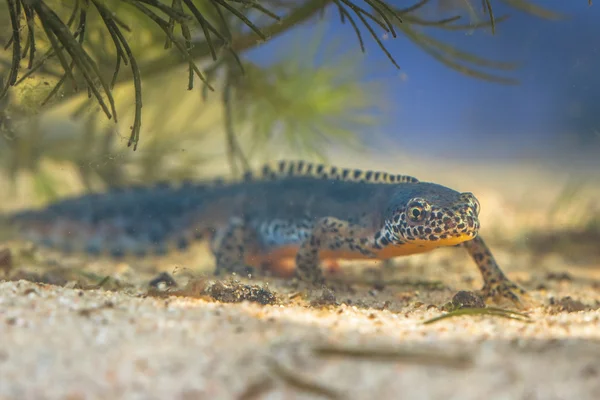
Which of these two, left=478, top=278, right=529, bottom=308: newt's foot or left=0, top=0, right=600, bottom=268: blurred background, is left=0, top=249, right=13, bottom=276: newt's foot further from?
left=478, top=278, right=529, bottom=308: newt's foot

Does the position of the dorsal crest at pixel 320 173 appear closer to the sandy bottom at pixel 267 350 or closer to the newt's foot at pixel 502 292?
the newt's foot at pixel 502 292

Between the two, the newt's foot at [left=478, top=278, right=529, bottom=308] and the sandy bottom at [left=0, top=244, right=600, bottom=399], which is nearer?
the sandy bottom at [left=0, top=244, right=600, bottom=399]

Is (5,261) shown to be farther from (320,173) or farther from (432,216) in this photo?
(432,216)

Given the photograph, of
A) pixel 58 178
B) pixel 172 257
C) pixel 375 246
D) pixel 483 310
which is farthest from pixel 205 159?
pixel 483 310

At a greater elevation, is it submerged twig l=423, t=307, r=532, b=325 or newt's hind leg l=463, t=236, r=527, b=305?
newt's hind leg l=463, t=236, r=527, b=305

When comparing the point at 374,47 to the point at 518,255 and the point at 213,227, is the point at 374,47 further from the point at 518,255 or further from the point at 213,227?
the point at 518,255

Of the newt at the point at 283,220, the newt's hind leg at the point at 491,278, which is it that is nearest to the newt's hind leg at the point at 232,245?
the newt at the point at 283,220

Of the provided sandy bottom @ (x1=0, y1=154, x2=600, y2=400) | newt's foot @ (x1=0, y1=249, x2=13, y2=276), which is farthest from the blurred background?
sandy bottom @ (x1=0, y1=154, x2=600, y2=400)
